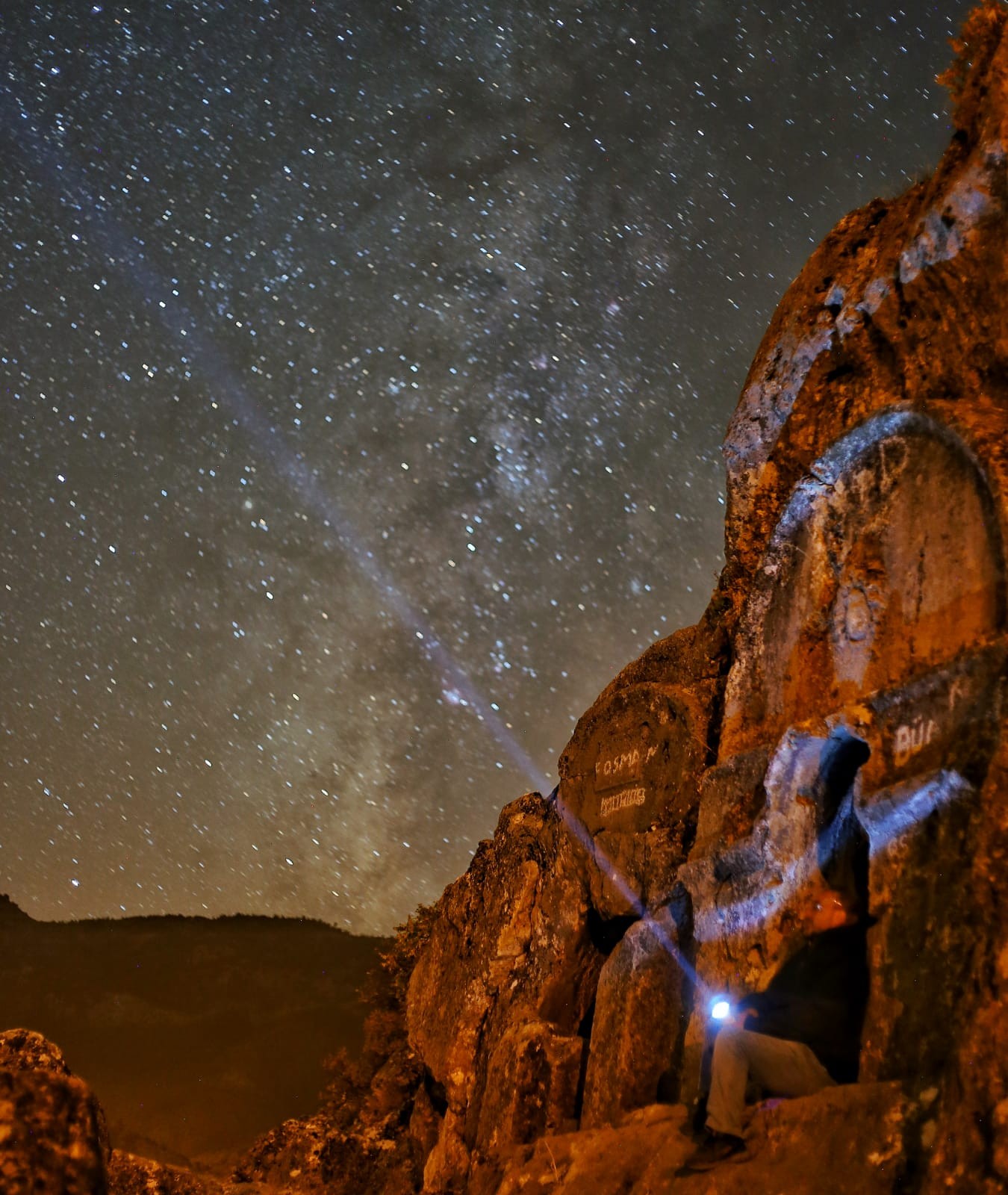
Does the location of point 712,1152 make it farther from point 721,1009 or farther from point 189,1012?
point 189,1012

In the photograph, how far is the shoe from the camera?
273 inches

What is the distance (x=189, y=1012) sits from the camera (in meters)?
39.4

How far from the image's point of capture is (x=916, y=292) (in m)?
9.74

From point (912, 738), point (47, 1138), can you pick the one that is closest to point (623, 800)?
point (912, 738)

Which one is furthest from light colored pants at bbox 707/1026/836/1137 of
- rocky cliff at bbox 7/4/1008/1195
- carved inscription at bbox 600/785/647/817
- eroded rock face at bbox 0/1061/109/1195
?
carved inscription at bbox 600/785/647/817

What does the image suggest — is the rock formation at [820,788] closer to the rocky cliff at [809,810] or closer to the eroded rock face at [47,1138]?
the rocky cliff at [809,810]

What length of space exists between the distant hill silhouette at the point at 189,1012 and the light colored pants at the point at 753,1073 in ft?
90.1

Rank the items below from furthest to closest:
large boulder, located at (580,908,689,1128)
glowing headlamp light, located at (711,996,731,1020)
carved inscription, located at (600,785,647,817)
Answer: carved inscription, located at (600,785,647,817) < large boulder, located at (580,908,689,1128) < glowing headlamp light, located at (711,996,731,1020)

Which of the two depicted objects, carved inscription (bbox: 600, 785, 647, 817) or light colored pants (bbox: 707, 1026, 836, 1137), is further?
carved inscription (bbox: 600, 785, 647, 817)

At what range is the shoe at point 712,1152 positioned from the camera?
22.7 feet

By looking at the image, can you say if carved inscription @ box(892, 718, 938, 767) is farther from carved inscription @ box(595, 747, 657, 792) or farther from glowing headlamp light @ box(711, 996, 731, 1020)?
carved inscription @ box(595, 747, 657, 792)

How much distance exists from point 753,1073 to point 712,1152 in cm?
60

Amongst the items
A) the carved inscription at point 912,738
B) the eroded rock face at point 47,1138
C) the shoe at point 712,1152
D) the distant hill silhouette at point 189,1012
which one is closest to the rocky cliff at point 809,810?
the carved inscription at point 912,738

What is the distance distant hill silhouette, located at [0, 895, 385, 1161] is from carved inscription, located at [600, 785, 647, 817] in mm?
22884
